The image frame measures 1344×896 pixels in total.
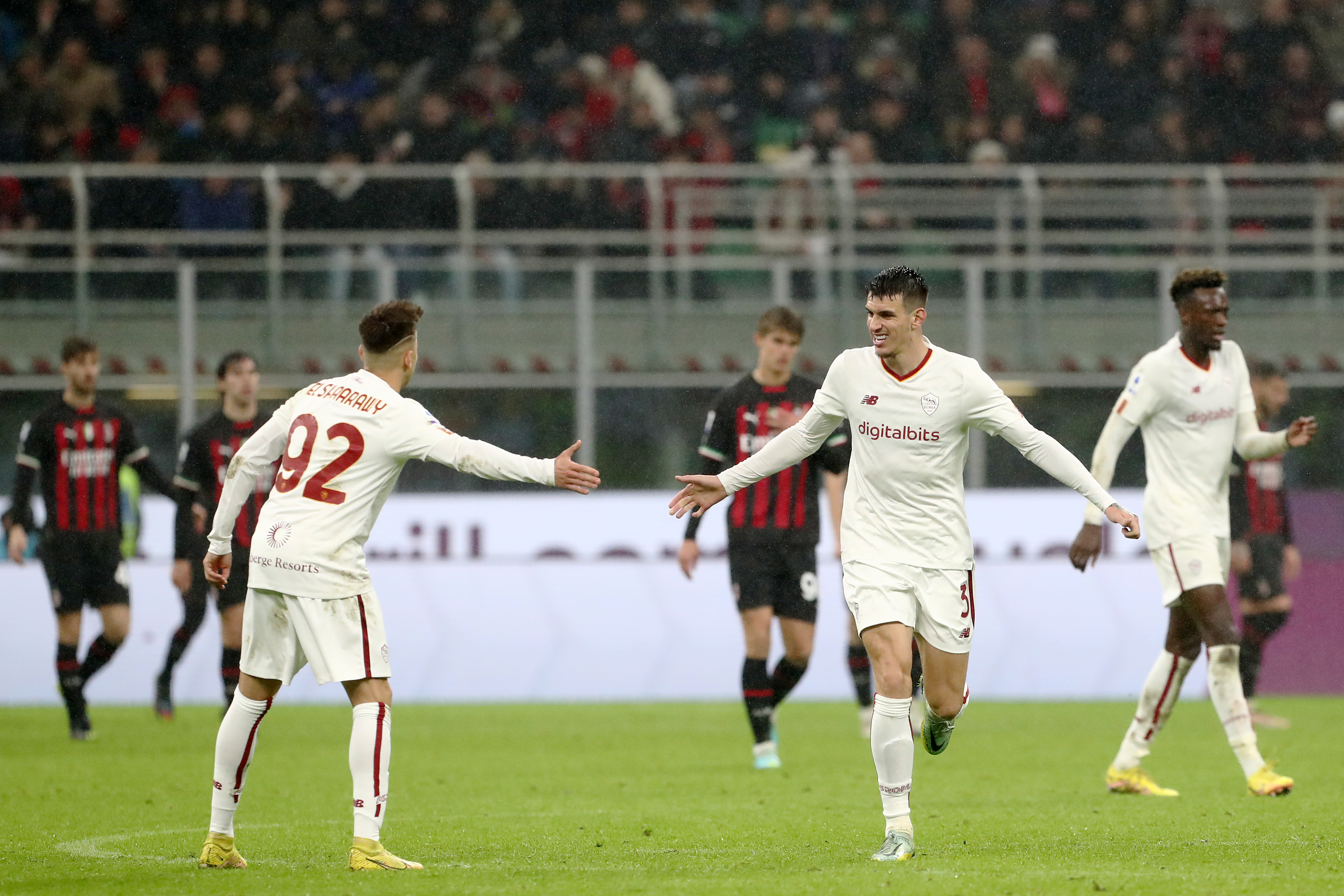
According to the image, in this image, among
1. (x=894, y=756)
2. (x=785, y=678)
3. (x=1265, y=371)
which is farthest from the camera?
(x=1265, y=371)

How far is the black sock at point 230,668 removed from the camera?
10688 mm

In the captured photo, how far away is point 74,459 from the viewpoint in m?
11.4

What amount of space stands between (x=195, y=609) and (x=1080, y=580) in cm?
651

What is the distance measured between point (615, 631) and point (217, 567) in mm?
7807

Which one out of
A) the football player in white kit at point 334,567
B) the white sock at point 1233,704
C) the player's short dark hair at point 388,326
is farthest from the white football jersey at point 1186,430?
the player's short dark hair at point 388,326

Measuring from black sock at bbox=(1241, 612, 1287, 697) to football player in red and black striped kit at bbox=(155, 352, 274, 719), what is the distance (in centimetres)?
642

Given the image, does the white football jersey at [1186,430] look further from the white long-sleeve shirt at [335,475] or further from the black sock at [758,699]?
the white long-sleeve shirt at [335,475]

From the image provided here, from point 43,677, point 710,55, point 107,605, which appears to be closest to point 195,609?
point 107,605

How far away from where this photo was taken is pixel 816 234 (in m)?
16.9

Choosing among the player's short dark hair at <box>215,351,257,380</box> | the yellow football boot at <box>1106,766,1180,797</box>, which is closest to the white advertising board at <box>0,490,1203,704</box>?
the player's short dark hair at <box>215,351,257,380</box>

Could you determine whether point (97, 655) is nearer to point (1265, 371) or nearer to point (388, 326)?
point (388, 326)

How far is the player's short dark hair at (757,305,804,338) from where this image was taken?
959 centimetres

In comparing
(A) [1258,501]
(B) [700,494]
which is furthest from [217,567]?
(A) [1258,501]

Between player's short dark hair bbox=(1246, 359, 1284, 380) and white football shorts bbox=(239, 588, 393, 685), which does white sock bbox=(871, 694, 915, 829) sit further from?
player's short dark hair bbox=(1246, 359, 1284, 380)
